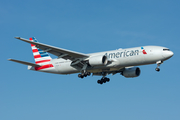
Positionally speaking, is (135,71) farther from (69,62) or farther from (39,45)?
(39,45)

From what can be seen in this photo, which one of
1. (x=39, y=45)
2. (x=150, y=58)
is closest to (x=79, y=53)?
(x=39, y=45)

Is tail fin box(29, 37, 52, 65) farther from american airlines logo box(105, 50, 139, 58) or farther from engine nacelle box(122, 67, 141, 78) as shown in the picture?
engine nacelle box(122, 67, 141, 78)

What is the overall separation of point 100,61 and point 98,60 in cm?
35

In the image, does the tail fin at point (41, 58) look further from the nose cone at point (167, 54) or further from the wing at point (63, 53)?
the nose cone at point (167, 54)

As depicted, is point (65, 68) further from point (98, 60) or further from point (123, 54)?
point (123, 54)

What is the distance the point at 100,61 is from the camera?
4631 centimetres

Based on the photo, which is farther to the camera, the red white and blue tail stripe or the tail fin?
the tail fin

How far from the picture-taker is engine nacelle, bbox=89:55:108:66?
46381 millimetres

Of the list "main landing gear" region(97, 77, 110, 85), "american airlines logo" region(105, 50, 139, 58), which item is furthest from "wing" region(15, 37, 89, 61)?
Result: "main landing gear" region(97, 77, 110, 85)

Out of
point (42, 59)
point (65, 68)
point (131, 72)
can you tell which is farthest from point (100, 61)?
point (42, 59)

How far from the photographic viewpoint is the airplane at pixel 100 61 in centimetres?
4509

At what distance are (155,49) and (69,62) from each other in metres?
13.7

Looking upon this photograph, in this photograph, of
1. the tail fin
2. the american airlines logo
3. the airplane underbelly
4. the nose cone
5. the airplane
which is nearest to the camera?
the nose cone

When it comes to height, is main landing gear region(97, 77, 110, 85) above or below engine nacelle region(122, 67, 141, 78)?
below
